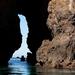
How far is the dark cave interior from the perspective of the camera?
68287mm

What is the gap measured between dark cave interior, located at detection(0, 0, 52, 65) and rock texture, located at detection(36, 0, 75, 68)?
2.70m

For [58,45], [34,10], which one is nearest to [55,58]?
[58,45]

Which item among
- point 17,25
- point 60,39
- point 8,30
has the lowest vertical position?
point 60,39

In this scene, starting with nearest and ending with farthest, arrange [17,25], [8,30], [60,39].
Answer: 1. [60,39]
2. [8,30]
3. [17,25]

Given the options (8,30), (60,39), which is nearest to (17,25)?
(8,30)

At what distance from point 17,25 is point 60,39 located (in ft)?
67.2

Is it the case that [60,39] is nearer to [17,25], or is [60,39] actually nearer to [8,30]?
[8,30]

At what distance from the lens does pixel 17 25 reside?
77.3 metres

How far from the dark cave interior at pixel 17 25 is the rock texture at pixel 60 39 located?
2701mm

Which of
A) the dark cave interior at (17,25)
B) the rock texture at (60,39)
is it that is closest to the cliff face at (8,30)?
the dark cave interior at (17,25)

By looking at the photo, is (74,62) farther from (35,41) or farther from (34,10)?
(34,10)

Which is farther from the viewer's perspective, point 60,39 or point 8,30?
point 8,30

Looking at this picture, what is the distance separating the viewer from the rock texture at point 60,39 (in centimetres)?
5716

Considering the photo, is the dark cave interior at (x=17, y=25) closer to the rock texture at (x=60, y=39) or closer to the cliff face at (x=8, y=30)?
the cliff face at (x=8, y=30)
